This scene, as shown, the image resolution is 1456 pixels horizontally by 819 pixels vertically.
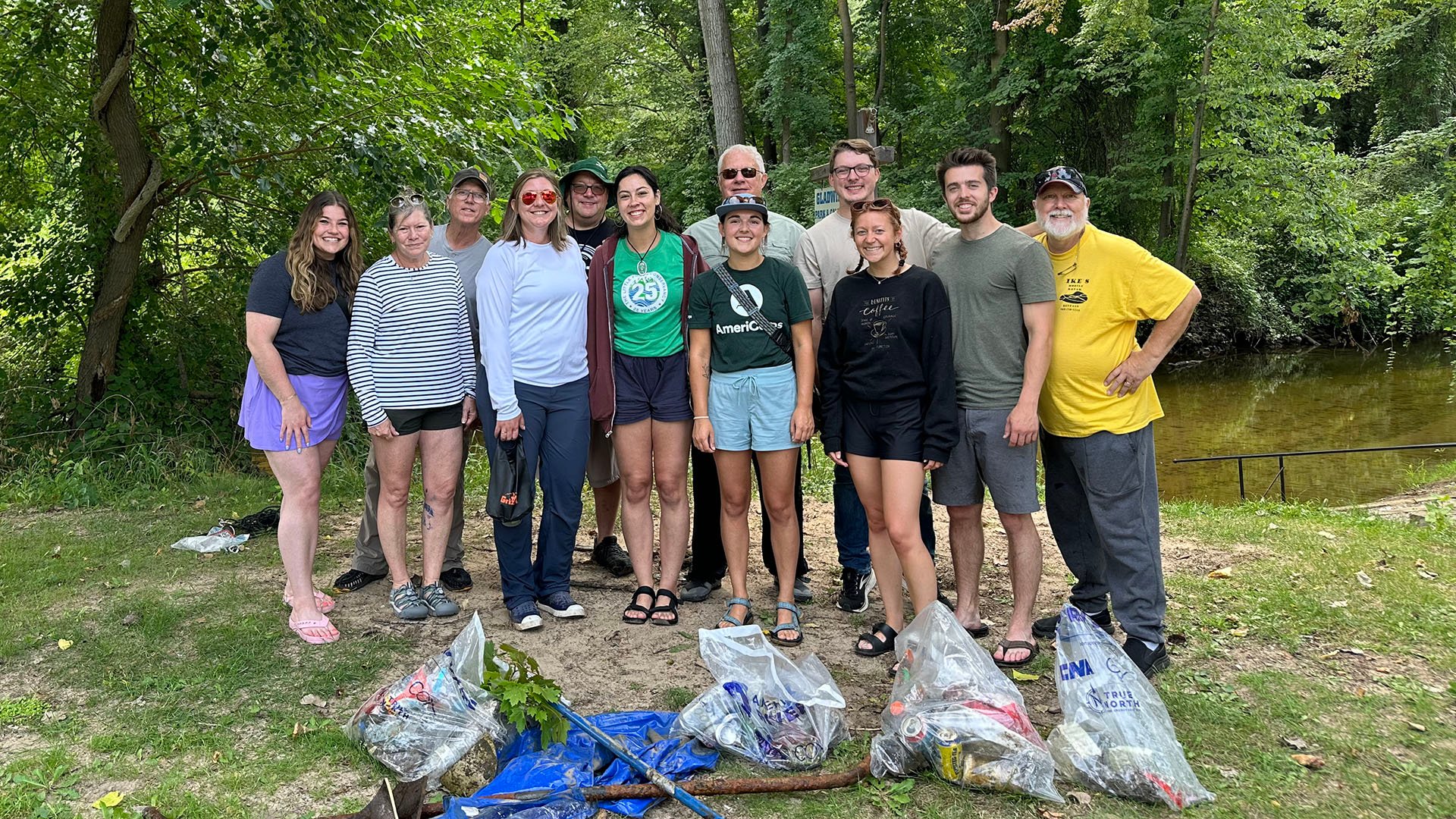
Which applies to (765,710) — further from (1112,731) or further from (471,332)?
(471,332)

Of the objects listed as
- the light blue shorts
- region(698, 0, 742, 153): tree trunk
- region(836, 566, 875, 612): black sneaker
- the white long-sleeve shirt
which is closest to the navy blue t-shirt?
the white long-sleeve shirt

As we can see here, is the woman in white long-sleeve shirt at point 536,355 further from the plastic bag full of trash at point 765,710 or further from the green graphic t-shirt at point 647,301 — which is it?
the plastic bag full of trash at point 765,710

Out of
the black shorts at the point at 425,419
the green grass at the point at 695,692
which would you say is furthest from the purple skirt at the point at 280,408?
the green grass at the point at 695,692

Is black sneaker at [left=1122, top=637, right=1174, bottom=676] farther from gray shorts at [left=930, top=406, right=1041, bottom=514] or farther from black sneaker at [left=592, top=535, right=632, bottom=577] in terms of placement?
black sneaker at [left=592, top=535, right=632, bottom=577]

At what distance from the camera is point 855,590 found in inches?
190

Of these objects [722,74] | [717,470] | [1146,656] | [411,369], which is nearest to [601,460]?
[717,470]

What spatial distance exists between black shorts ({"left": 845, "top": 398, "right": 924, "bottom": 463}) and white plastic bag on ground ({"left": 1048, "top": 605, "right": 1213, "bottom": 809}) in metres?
0.93

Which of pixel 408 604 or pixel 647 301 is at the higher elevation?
pixel 647 301

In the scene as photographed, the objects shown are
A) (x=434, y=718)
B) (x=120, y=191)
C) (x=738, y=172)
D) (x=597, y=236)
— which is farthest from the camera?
(x=120, y=191)

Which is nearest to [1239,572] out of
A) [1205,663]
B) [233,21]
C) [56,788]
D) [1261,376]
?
[1205,663]

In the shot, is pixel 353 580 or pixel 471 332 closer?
pixel 471 332

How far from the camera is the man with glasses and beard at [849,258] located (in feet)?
14.1

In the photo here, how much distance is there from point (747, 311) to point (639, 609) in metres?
1.50

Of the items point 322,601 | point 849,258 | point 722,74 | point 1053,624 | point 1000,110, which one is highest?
point 1000,110
